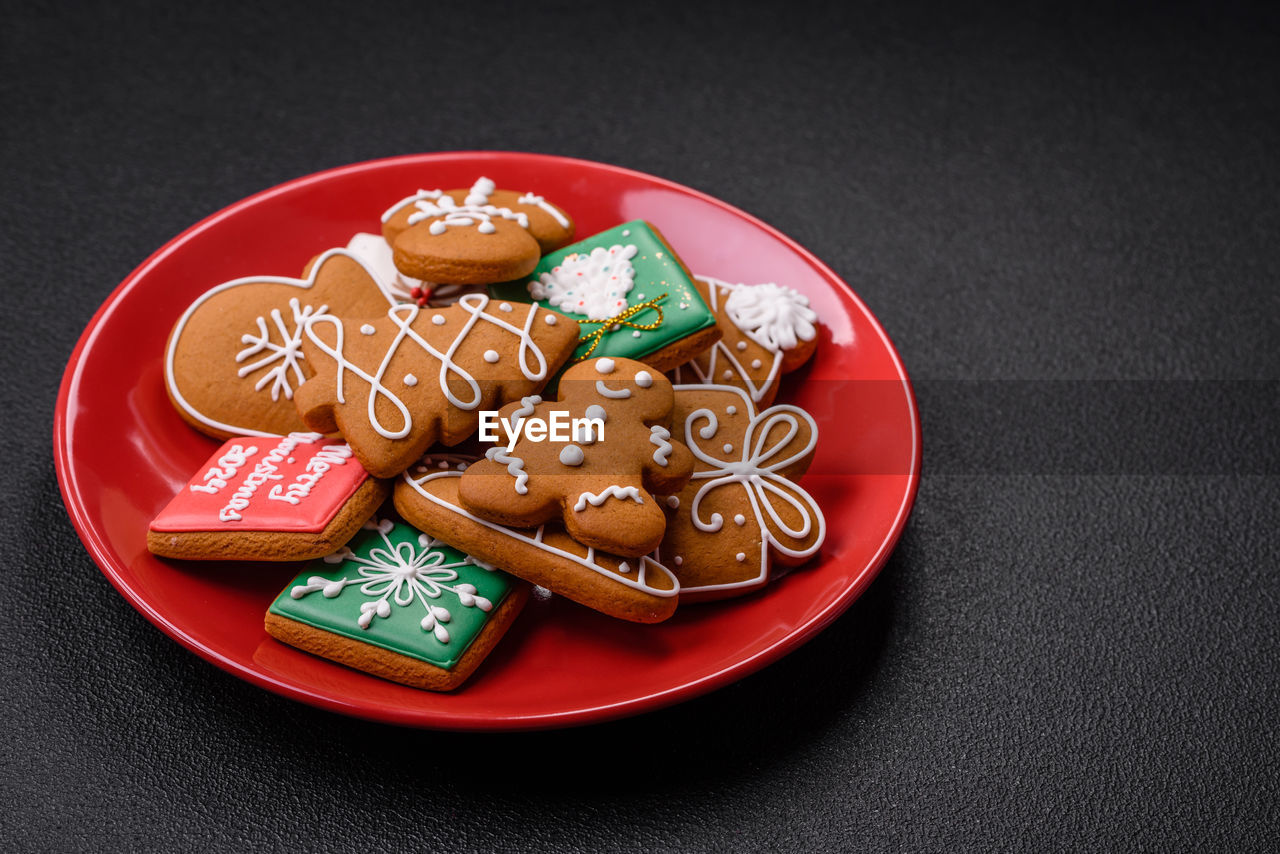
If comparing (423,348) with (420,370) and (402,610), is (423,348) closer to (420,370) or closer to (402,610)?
(420,370)

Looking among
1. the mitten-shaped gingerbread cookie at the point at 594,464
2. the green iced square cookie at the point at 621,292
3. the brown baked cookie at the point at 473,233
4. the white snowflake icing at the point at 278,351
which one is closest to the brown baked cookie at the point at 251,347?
the white snowflake icing at the point at 278,351

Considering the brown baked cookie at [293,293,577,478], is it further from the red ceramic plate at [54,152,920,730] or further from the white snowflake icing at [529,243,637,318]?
the red ceramic plate at [54,152,920,730]

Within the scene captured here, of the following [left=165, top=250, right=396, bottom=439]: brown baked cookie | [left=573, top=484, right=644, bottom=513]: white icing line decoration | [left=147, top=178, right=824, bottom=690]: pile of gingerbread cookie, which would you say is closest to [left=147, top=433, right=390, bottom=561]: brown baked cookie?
[left=147, top=178, right=824, bottom=690]: pile of gingerbread cookie

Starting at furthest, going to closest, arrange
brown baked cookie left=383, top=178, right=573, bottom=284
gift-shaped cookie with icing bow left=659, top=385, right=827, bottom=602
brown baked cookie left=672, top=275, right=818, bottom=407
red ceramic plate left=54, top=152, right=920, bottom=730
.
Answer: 1. brown baked cookie left=672, top=275, right=818, bottom=407
2. brown baked cookie left=383, top=178, right=573, bottom=284
3. gift-shaped cookie with icing bow left=659, top=385, right=827, bottom=602
4. red ceramic plate left=54, top=152, right=920, bottom=730

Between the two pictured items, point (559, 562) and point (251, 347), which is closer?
point (559, 562)

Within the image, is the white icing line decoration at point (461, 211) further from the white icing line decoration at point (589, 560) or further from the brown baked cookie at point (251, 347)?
the white icing line decoration at point (589, 560)

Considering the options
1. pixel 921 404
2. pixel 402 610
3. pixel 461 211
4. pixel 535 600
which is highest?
pixel 461 211

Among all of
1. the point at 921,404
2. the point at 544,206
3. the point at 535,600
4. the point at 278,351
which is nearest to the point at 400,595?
the point at 535,600

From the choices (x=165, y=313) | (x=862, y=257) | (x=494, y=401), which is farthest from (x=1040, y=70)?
(x=165, y=313)
